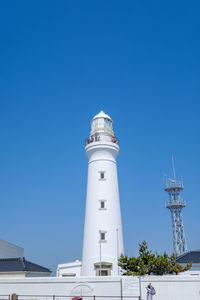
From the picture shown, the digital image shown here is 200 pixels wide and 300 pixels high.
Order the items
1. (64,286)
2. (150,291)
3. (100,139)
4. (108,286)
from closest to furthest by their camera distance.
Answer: (150,291), (108,286), (64,286), (100,139)

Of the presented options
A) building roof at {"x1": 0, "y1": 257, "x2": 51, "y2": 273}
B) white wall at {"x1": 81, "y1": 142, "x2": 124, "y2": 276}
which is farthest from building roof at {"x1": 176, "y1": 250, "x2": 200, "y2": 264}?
building roof at {"x1": 0, "y1": 257, "x2": 51, "y2": 273}

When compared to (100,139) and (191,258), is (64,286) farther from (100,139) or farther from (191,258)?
(100,139)

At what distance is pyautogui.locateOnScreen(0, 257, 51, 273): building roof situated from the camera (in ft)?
93.4

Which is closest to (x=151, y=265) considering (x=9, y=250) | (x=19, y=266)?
(x=19, y=266)

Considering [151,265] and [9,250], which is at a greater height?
[9,250]

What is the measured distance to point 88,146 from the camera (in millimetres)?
31906

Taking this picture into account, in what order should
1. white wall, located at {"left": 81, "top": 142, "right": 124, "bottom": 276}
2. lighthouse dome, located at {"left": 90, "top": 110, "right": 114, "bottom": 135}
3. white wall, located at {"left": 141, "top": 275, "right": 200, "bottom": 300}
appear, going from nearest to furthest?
white wall, located at {"left": 141, "top": 275, "right": 200, "bottom": 300} → white wall, located at {"left": 81, "top": 142, "right": 124, "bottom": 276} → lighthouse dome, located at {"left": 90, "top": 110, "right": 114, "bottom": 135}

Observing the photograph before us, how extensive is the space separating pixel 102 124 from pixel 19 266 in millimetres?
15993

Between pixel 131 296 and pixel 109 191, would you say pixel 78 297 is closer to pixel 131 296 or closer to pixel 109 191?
pixel 131 296

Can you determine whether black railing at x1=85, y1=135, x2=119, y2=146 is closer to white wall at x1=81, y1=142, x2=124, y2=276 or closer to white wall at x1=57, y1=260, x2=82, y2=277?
white wall at x1=81, y1=142, x2=124, y2=276

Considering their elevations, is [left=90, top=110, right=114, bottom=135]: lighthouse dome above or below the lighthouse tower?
above

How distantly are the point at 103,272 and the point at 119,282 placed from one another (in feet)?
20.3

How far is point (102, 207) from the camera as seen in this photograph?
2917 centimetres

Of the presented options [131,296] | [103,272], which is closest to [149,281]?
[131,296]
